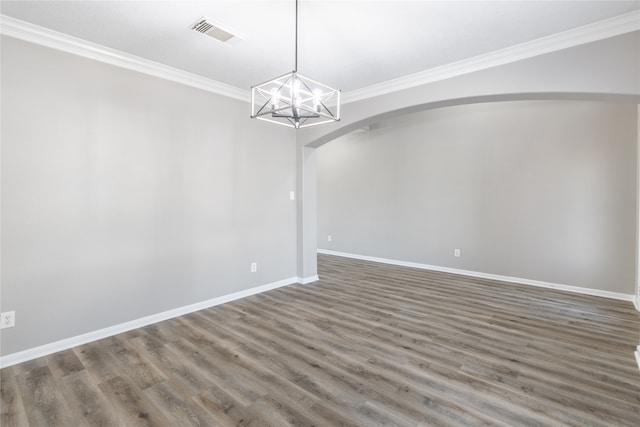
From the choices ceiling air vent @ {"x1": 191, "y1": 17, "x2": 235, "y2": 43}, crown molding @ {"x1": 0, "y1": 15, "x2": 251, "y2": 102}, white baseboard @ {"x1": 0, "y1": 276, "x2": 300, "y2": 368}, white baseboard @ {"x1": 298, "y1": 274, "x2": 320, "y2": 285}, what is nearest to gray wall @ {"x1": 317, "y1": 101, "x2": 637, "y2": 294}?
white baseboard @ {"x1": 298, "y1": 274, "x2": 320, "y2": 285}

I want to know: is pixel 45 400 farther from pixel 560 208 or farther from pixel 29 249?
pixel 560 208

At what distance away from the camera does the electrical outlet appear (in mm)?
2518

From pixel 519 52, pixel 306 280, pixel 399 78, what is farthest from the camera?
pixel 306 280

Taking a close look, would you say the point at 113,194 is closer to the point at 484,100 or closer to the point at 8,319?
the point at 8,319

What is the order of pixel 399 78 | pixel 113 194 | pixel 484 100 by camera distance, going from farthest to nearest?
pixel 399 78 < pixel 484 100 < pixel 113 194

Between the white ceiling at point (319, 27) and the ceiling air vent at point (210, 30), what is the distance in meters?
0.05

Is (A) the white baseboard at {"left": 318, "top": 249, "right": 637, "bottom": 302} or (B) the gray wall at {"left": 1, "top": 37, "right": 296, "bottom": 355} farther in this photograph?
(A) the white baseboard at {"left": 318, "top": 249, "right": 637, "bottom": 302}

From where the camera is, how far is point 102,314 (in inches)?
120

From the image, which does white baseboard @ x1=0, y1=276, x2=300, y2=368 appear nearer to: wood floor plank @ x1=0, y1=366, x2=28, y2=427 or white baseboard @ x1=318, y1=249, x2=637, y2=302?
wood floor plank @ x1=0, y1=366, x2=28, y2=427

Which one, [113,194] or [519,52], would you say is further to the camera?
[113,194]

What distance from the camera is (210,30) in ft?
8.71

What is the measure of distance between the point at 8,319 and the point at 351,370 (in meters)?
2.82

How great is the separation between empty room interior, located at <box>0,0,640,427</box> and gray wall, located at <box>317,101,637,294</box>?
0.11 feet

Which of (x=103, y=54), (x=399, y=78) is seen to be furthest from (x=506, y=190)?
(x=103, y=54)
